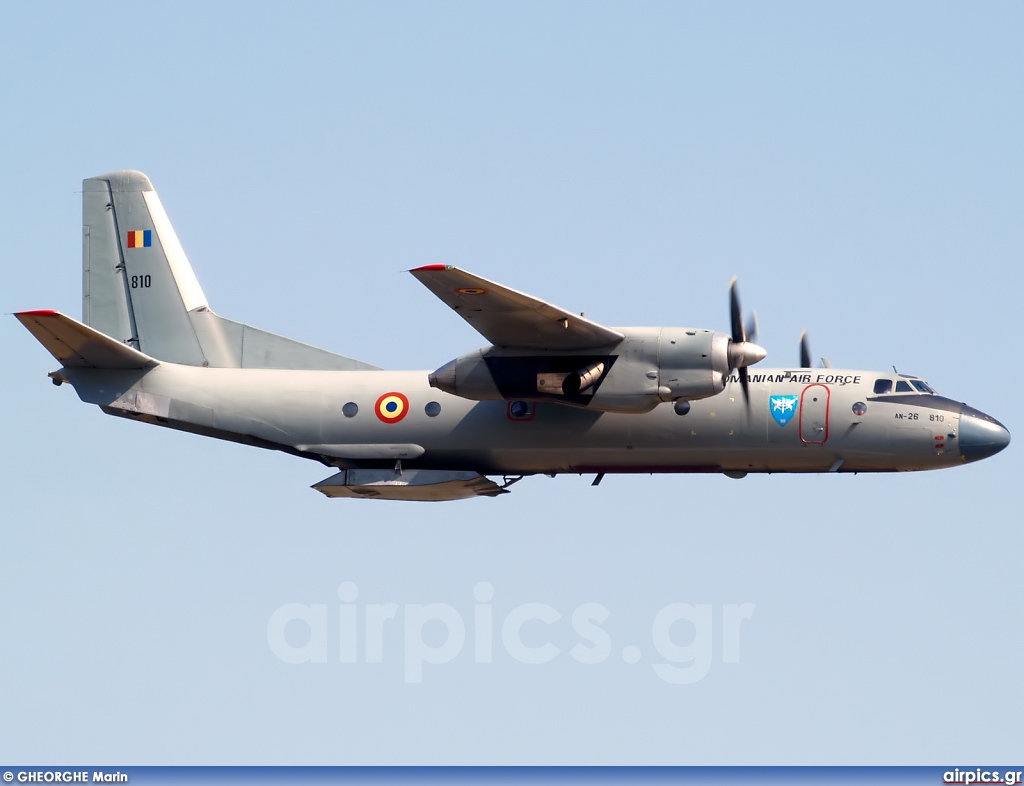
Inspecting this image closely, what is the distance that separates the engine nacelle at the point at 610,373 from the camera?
2770cm

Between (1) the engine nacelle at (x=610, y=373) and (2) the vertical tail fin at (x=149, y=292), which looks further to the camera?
(2) the vertical tail fin at (x=149, y=292)

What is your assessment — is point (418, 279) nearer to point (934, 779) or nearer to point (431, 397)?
point (431, 397)

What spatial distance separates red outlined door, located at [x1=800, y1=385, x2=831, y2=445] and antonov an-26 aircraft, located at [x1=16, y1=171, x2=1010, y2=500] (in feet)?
0.08

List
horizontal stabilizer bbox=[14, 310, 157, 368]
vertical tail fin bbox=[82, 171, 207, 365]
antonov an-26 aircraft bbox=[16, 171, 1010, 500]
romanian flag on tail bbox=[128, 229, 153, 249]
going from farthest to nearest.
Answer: romanian flag on tail bbox=[128, 229, 153, 249] → vertical tail fin bbox=[82, 171, 207, 365] → horizontal stabilizer bbox=[14, 310, 157, 368] → antonov an-26 aircraft bbox=[16, 171, 1010, 500]

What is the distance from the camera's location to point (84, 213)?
113 ft

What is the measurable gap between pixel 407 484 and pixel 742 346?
6.70 meters

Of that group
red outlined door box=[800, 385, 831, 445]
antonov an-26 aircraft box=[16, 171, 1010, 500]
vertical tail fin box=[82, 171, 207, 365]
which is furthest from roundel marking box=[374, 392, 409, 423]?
red outlined door box=[800, 385, 831, 445]

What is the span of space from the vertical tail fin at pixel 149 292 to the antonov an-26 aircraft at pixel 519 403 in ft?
0.24

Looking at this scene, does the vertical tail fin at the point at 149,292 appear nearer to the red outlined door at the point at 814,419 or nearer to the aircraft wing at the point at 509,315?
the aircraft wing at the point at 509,315

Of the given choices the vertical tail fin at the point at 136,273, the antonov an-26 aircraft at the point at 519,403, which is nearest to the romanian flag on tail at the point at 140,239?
the vertical tail fin at the point at 136,273

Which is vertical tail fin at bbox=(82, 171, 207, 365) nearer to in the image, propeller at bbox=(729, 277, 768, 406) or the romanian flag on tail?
the romanian flag on tail

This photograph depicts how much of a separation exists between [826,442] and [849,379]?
1.27 meters

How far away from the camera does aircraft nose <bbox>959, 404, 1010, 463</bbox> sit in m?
28.8

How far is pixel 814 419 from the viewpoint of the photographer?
29.0 m
